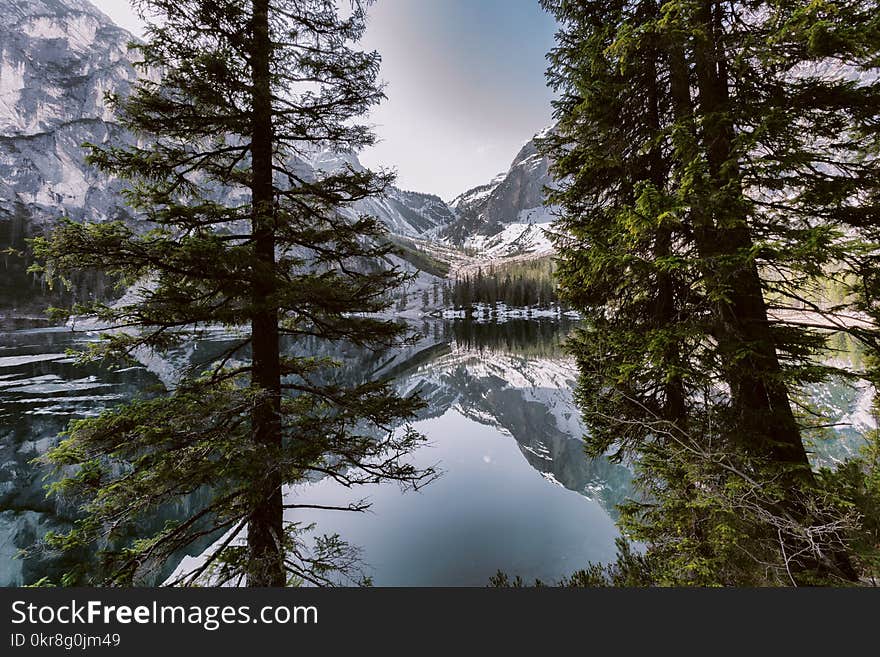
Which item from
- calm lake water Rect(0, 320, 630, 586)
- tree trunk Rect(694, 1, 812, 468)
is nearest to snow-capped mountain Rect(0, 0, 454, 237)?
calm lake water Rect(0, 320, 630, 586)

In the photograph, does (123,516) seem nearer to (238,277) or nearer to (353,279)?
(238,277)

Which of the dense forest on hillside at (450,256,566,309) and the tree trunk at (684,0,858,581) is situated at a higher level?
the dense forest on hillside at (450,256,566,309)

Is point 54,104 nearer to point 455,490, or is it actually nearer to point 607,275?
point 455,490

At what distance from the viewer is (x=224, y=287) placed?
13.9 feet

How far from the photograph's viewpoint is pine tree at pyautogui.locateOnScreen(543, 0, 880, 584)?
11.6ft

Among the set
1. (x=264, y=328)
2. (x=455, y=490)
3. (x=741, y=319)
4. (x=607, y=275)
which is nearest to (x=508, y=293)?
(x=455, y=490)

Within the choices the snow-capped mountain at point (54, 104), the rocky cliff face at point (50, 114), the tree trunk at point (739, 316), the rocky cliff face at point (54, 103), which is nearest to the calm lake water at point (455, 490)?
the tree trunk at point (739, 316)

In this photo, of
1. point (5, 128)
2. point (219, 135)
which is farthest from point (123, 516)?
point (5, 128)

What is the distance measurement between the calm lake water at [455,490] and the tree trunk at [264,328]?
692mm

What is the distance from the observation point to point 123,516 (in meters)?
3.44

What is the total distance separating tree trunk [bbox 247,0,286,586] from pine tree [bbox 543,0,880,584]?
4.39m

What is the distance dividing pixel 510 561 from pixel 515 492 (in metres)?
3.87

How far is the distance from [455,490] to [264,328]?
1079 cm

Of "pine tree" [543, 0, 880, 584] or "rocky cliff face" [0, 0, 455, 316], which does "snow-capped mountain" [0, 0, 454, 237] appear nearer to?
"rocky cliff face" [0, 0, 455, 316]
